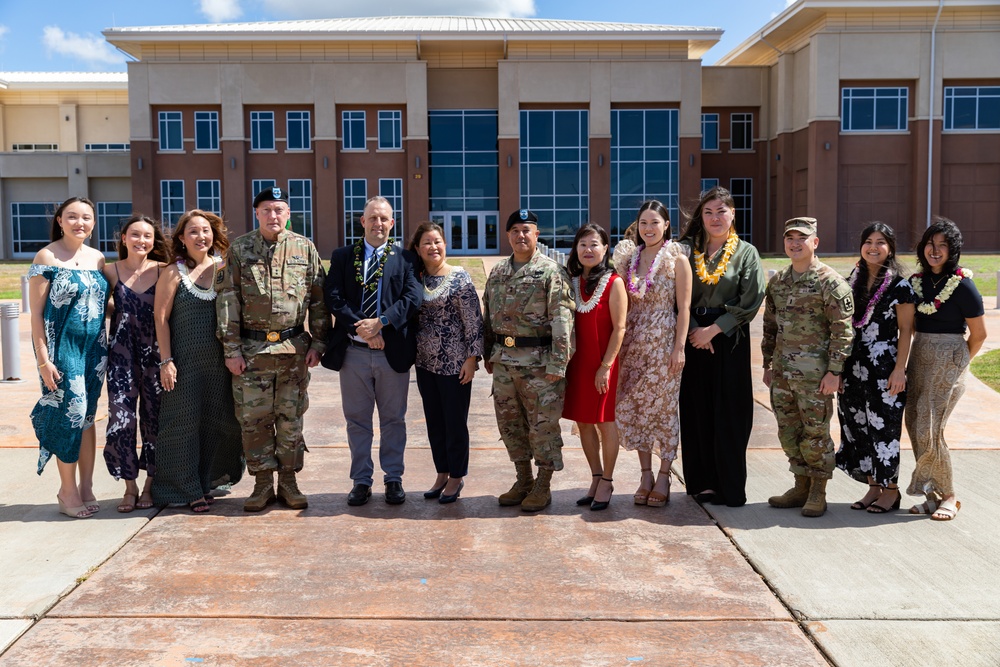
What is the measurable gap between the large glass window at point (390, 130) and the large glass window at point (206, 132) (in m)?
8.16

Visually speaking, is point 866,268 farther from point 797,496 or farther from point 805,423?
point 797,496

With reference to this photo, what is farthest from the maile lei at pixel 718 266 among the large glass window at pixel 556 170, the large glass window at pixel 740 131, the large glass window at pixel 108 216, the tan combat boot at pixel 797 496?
the large glass window at pixel 108 216

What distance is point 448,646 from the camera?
4043 millimetres

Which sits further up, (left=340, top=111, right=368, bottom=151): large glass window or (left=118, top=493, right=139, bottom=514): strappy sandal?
(left=340, top=111, right=368, bottom=151): large glass window

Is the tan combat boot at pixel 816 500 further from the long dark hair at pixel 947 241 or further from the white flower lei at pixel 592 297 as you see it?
the white flower lei at pixel 592 297

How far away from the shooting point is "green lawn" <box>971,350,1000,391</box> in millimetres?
11413

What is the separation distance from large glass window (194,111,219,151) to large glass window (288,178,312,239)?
4.22 m

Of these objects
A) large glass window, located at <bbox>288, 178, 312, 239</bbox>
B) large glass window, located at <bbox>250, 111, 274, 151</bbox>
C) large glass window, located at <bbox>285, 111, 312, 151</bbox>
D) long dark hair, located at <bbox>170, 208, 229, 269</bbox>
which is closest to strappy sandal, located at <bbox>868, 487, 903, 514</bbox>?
long dark hair, located at <bbox>170, 208, 229, 269</bbox>

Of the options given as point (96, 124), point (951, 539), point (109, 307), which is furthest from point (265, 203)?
point (96, 124)

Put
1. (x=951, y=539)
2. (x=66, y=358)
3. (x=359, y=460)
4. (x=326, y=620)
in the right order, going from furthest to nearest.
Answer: (x=359, y=460)
(x=66, y=358)
(x=951, y=539)
(x=326, y=620)

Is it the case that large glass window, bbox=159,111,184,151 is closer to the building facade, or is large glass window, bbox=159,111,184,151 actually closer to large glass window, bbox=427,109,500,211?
the building facade

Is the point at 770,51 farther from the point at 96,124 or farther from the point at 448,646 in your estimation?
the point at 448,646

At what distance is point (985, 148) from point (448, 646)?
4784 cm

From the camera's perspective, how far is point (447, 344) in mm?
6301
